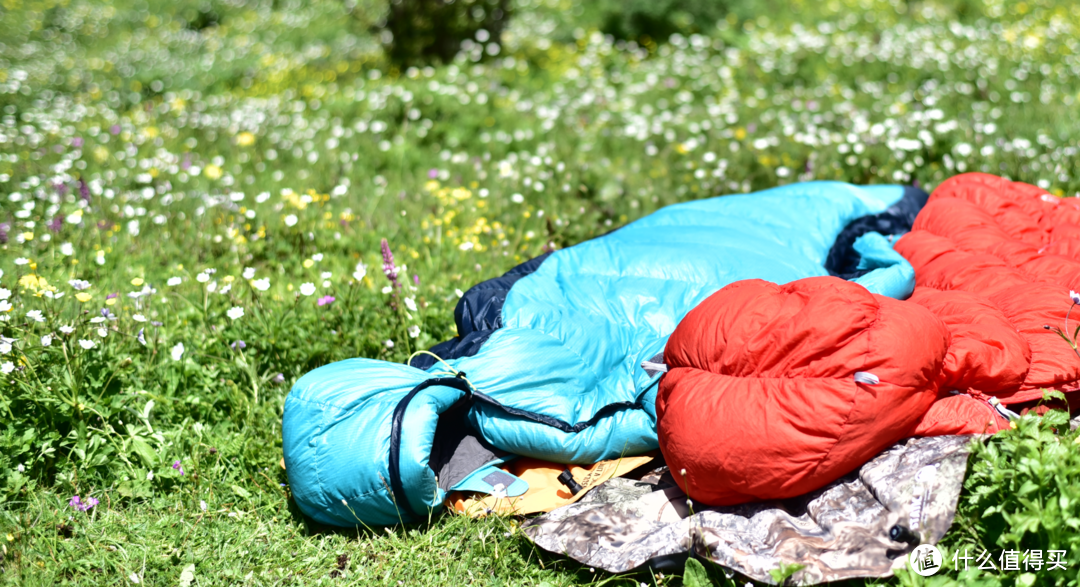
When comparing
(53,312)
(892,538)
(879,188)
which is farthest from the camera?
(879,188)

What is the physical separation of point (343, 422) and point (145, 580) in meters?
0.75

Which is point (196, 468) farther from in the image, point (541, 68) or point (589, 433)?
point (541, 68)

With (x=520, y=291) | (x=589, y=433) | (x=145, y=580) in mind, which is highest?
(x=520, y=291)

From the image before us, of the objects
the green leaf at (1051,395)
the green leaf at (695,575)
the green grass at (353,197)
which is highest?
the green leaf at (1051,395)

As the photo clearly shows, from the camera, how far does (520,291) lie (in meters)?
2.78

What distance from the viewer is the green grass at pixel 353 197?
234cm

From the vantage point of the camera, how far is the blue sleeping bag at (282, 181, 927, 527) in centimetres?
229

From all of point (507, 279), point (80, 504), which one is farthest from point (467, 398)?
point (80, 504)

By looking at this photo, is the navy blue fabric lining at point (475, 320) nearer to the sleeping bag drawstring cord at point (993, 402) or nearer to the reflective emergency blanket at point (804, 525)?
the reflective emergency blanket at point (804, 525)

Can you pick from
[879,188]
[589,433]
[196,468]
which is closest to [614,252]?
[589,433]

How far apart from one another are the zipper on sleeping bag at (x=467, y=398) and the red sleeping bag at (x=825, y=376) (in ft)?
0.74

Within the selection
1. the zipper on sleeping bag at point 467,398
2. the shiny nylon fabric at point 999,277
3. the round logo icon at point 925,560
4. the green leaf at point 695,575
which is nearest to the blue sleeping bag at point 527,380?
the zipper on sleeping bag at point 467,398

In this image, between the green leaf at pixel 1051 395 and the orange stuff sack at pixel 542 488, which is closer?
the green leaf at pixel 1051 395

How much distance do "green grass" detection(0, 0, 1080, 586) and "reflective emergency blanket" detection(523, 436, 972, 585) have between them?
0.09m
